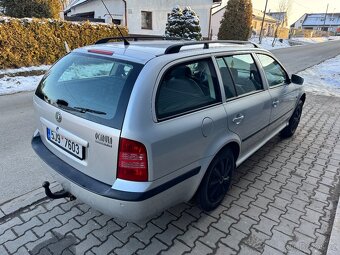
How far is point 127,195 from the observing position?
200 centimetres

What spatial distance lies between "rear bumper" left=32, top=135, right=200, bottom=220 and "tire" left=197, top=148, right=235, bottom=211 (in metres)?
0.23

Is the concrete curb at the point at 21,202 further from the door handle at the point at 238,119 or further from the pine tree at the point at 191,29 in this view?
the pine tree at the point at 191,29

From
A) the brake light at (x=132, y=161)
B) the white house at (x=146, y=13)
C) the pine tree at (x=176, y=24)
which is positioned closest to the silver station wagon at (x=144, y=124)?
the brake light at (x=132, y=161)

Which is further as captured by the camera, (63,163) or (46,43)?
(46,43)

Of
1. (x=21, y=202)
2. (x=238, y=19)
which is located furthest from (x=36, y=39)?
(x=238, y=19)

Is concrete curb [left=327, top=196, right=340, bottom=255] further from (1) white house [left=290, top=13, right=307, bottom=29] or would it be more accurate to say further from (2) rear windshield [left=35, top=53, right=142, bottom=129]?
(1) white house [left=290, top=13, right=307, bottom=29]

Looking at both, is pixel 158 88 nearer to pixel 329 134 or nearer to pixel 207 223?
pixel 207 223

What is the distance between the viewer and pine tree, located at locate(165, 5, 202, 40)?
45.1 feet

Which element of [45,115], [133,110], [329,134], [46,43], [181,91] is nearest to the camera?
[133,110]

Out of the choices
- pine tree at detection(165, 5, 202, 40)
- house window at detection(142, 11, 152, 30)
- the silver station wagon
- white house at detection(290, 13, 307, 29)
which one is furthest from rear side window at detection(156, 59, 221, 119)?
white house at detection(290, 13, 307, 29)

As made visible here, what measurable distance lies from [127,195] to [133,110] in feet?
2.02

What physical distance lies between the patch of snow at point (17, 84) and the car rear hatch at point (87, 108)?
6003 mm

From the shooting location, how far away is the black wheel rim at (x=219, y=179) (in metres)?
2.81

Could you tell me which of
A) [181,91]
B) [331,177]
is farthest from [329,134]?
[181,91]
